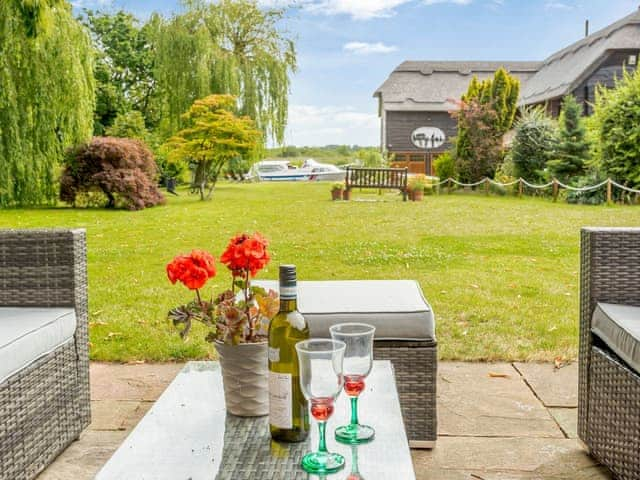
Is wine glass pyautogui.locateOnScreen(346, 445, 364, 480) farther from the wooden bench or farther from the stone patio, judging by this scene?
the wooden bench

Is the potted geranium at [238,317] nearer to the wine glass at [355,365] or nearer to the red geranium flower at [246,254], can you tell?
the red geranium flower at [246,254]

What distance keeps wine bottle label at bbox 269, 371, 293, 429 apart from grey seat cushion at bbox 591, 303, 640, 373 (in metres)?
0.92

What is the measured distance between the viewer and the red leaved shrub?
11.5m

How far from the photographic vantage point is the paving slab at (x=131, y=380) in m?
2.59

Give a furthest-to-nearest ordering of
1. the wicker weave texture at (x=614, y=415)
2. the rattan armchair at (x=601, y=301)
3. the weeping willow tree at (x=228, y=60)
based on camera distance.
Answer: the weeping willow tree at (x=228, y=60)
the rattan armchair at (x=601, y=301)
the wicker weave texture at (x=614, y=415)

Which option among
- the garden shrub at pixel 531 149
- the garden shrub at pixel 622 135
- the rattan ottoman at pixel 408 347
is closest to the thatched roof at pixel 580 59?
the garden shrub at pixel 531 149

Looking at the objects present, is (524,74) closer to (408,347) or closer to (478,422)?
(478,422)

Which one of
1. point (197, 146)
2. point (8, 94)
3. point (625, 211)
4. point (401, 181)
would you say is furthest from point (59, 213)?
point (625, 211)

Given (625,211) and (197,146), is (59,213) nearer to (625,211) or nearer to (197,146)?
(197,146)

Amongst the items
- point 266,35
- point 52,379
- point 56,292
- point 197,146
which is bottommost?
point 52,379

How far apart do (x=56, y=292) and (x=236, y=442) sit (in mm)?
1090

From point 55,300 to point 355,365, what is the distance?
1279 mm

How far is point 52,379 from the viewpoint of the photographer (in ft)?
6.66

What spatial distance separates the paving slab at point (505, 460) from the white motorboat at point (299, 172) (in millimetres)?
20947
